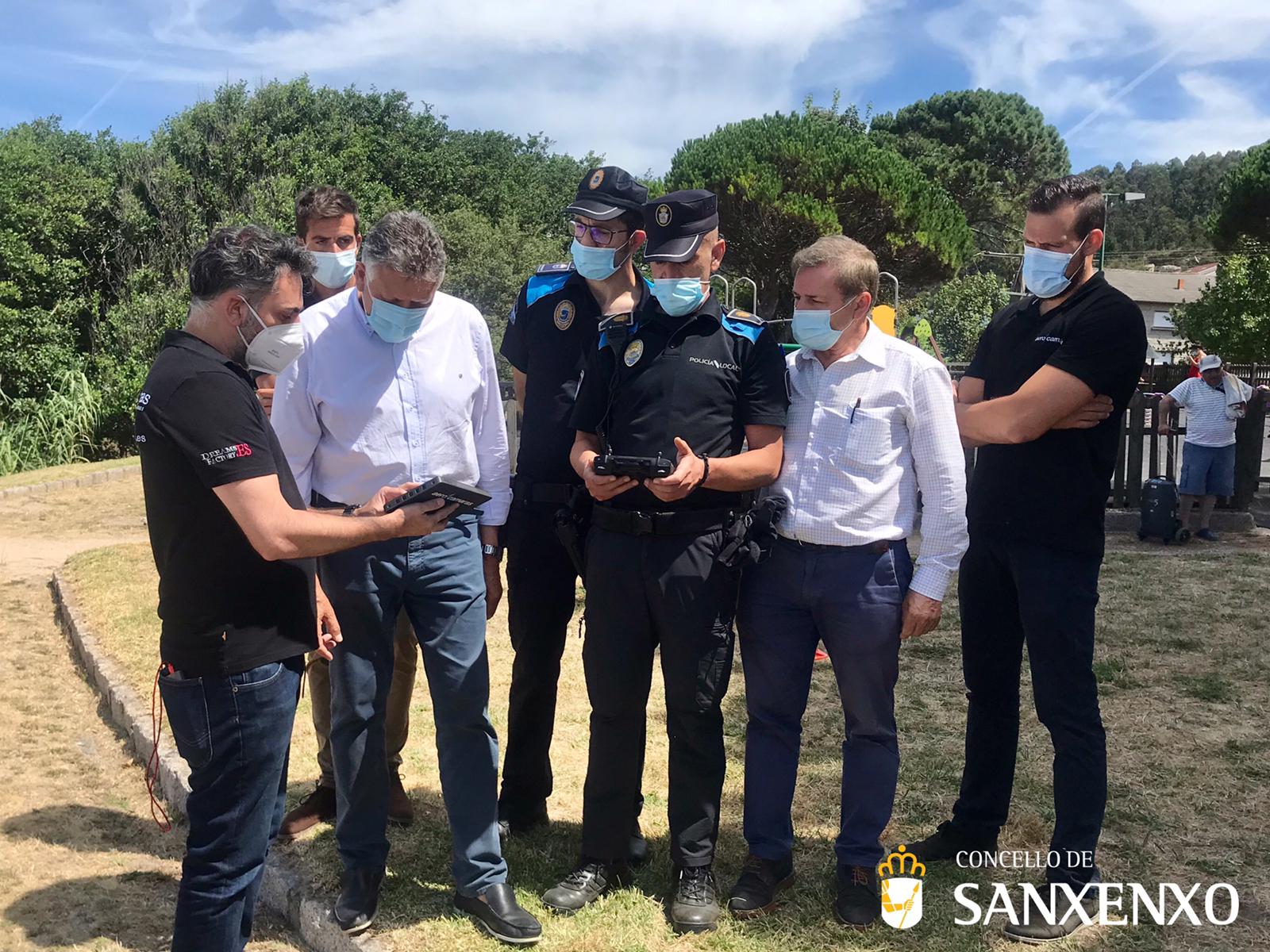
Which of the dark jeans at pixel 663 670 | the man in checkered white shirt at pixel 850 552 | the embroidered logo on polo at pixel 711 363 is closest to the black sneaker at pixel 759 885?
the man in checkered white shirt at pixel 850 552

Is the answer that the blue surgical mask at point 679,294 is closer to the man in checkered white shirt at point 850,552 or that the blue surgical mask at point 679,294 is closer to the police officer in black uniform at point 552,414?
the man in checkered white shirt at point 850,552

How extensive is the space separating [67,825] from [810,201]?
3098cm

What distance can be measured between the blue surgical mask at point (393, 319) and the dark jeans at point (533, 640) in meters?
0.86

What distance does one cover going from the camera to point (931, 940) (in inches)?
129

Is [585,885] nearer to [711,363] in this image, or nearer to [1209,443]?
[711,363]

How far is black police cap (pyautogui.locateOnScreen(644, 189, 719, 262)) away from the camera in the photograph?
3.34 meters

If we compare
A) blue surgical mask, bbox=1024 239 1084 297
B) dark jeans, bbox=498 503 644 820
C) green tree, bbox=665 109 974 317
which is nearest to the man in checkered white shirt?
blue surgical mask, bbox=1024 239 1084 297

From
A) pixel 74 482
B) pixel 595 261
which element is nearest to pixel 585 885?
pixel 595 261

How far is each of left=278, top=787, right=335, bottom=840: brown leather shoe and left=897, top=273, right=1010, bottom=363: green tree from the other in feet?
128

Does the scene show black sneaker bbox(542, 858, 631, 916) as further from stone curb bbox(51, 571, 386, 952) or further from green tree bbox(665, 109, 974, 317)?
green tree bbox(665, 109, 974, 317)

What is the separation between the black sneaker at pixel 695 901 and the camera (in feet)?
10.9

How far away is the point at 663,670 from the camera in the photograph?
3385mm

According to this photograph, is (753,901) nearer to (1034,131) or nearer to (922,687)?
(922,687)

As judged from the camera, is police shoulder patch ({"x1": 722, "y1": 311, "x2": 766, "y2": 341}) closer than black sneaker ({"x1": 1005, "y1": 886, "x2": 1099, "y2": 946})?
No
